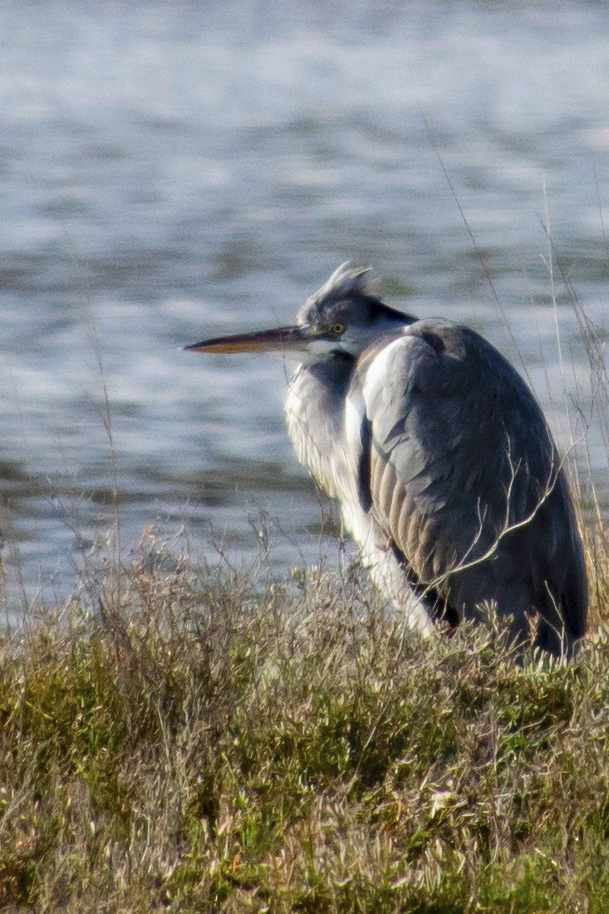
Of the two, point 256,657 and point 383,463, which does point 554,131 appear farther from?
point 256,657

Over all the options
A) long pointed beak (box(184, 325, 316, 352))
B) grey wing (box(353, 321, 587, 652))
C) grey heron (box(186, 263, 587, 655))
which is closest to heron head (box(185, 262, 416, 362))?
long pointed beak (box(184, 325, 316, 352))

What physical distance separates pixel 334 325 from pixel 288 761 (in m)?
2.28

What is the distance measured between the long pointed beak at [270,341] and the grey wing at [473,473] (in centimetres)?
52

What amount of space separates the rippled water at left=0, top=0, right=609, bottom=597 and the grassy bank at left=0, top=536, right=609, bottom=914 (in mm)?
403

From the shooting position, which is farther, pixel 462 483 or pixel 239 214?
pixel 239 214

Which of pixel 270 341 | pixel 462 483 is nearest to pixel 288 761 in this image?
pixel 462 483

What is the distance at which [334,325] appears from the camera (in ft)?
17.5

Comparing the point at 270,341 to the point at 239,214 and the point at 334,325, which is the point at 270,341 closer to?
the point at 334,325

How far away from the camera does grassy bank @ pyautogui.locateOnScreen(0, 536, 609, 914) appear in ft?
9.52

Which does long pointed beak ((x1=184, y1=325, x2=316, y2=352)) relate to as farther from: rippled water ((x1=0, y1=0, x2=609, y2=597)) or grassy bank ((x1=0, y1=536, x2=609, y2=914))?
grassy bank ((x1=0, y1=536, x2=609, y2=914))

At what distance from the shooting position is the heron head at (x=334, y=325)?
531cm

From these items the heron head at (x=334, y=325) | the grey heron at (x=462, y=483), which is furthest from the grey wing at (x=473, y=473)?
the heron head at (x=334, y=325)

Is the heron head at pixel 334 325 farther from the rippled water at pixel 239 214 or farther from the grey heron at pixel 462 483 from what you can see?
the rippled water at pixel 239 214

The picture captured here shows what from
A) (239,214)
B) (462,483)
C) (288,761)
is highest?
(288,761)
